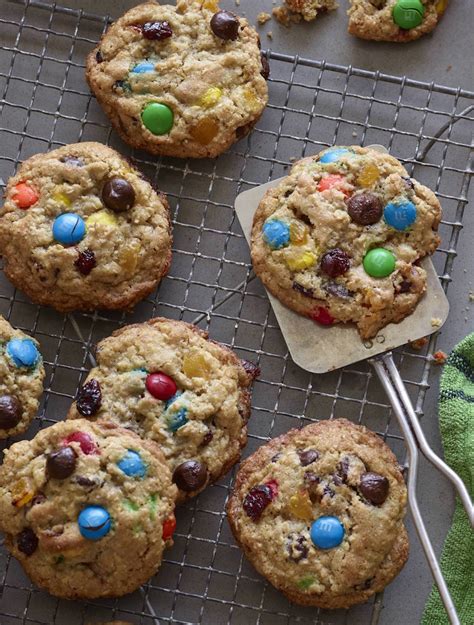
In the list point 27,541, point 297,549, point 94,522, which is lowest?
point 27,541

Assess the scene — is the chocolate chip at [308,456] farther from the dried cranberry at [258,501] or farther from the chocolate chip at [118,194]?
the chocolate chip at [118,194]

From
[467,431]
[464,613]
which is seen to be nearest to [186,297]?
[467,431]

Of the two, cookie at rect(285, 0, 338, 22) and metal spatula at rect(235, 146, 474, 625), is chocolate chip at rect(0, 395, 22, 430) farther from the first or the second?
cookie at rect(285, 0, 338, 22)

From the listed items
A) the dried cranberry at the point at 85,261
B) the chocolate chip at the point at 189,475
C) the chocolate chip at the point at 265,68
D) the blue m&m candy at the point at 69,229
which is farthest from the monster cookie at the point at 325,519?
the chocolate chip at the point at 265,68

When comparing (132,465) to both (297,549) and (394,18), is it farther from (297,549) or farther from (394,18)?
(394,18)

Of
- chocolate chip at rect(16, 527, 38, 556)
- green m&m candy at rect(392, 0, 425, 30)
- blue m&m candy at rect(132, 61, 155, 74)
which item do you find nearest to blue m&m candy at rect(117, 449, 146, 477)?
chocolate chip at rect(16, 527, 38, 556)

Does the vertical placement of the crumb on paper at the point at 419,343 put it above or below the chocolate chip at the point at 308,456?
above

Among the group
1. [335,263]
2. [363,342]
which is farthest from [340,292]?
[363,342]
